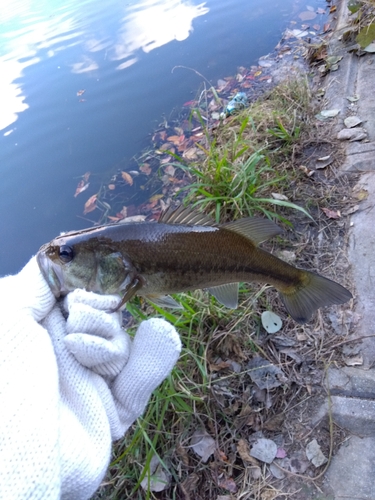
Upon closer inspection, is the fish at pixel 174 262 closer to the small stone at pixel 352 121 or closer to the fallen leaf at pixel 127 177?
the small stone at pixel 352 121

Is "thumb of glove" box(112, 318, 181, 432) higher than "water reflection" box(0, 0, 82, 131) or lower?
lower

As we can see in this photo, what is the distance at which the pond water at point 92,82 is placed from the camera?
4.45 meters

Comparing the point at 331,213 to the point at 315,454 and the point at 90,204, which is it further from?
the point at 90,204

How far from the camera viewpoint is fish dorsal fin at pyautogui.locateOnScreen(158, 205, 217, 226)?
1.94m

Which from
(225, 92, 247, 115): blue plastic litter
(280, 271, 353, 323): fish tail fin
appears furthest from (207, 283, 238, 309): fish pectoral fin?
(225, 92, 247, 115): blue plastic litter

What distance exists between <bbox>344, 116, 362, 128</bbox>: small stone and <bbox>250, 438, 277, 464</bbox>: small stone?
316 centimetres

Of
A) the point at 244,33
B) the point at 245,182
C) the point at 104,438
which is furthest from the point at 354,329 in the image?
the point at 244,33

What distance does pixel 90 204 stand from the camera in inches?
170

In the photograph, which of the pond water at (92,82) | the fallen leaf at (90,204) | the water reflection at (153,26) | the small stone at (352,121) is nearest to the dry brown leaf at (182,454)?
the pond water at (92,82)

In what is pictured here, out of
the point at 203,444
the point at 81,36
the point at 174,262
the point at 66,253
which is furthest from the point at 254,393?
the point at 81,36

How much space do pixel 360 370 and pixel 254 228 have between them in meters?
1.10

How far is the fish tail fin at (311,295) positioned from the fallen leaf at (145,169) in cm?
287

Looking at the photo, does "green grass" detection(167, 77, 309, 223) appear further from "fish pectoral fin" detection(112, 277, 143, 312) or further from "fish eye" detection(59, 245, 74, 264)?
"fish eye" detection(59, 245, 74, 264)

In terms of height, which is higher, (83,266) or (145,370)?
(83,266)
